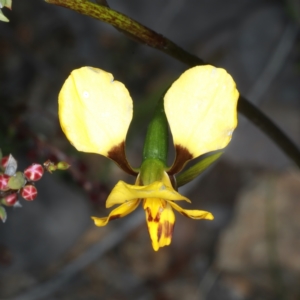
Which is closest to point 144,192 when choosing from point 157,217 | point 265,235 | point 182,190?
point 157,217

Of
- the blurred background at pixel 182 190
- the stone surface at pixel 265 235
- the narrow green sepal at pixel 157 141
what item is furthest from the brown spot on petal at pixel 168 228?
the stone surface at pixel 265 235

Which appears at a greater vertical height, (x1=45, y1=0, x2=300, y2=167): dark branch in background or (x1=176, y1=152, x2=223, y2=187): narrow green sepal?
(x1=45, y1=0, x2=300, y2=167): dark branch in background

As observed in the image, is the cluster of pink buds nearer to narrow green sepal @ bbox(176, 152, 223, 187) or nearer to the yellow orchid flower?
the yellow orchid flower

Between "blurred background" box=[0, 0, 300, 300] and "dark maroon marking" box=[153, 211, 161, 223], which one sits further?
"blurred background" box=[0, 0, 300, 300]

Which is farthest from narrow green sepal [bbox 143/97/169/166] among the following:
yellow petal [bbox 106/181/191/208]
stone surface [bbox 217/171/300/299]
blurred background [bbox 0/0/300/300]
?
stone surface [bbox 217/171/300/299]

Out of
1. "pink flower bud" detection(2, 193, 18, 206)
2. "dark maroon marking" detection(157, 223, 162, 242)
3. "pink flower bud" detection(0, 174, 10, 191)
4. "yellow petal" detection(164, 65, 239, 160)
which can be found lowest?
"pink flower bud" detection(2, 193, 18, 206)

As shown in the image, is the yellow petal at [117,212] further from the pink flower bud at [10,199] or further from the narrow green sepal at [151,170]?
the pink flower bud at [10,199]

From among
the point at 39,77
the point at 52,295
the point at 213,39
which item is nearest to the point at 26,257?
the point at 52,295
